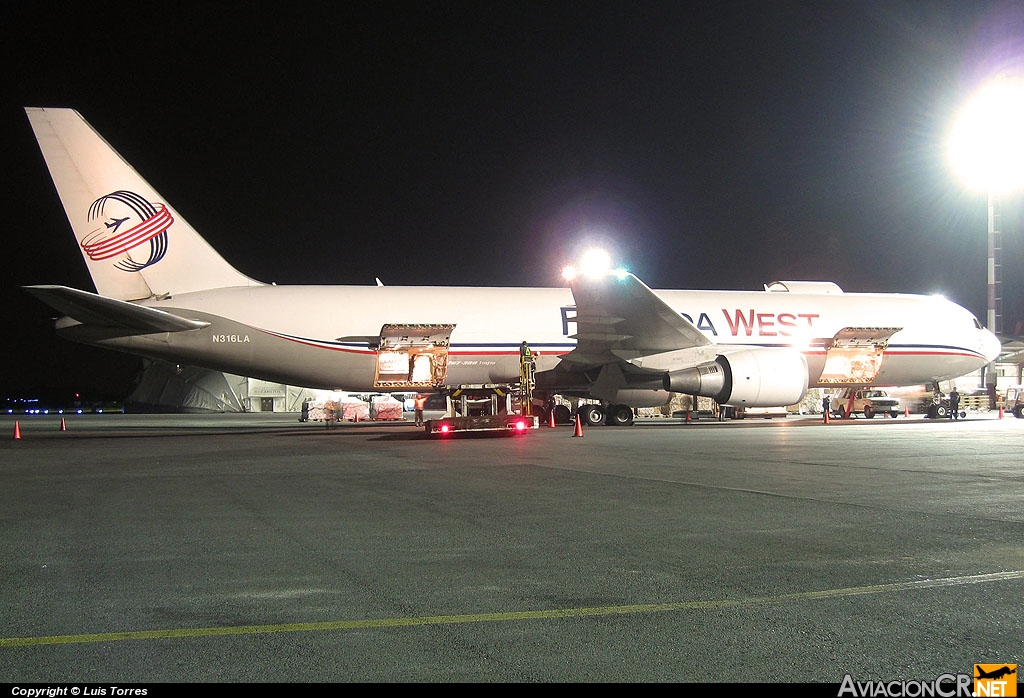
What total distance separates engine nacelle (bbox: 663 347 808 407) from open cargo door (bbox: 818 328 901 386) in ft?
16.3

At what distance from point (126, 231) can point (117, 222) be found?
33 centimetres

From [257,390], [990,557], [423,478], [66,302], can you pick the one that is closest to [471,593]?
[990,557]

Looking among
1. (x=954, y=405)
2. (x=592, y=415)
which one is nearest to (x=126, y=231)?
(x=592, y=415)

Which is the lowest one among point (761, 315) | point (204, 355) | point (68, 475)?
point (68, 475)

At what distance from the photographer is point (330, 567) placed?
5.73 metres

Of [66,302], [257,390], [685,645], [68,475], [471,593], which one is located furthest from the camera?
[257,390]

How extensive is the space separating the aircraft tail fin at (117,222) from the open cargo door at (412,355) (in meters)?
5.12

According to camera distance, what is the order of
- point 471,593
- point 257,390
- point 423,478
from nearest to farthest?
1. point 471,593
2. point 423,478
3. point 257,390

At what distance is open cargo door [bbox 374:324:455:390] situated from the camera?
24422 millimetres

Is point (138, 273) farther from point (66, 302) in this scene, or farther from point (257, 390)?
point (257, 390)

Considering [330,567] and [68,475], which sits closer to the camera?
[330,567]

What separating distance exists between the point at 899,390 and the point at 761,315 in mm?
11491

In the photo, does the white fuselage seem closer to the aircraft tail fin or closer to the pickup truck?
the aircraft tail fin

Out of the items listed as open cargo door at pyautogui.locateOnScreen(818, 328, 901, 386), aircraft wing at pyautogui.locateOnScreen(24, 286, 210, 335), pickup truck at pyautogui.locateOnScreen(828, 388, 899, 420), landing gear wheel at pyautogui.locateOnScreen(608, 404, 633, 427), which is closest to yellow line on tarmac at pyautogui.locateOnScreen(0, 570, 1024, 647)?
aircraft wing at pyautogui.locateOnScreen(24, 286, 210, 335)
